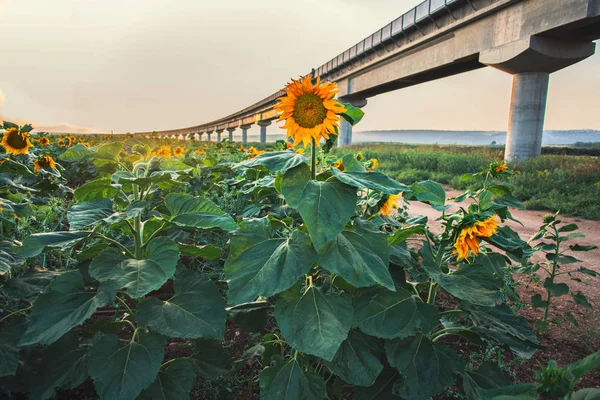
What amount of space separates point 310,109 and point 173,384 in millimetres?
1176

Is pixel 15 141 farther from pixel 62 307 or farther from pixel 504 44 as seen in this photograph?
pixel 504 44

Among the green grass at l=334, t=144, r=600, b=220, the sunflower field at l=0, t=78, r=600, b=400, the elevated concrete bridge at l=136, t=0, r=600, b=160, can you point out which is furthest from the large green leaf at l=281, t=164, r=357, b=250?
the elevated concrete bridge at l=136, t=0, r=600, b=160

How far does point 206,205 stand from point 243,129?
58332 millimetres

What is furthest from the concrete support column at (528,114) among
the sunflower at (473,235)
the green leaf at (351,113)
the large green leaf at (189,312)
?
the large green leaf at (189,312)

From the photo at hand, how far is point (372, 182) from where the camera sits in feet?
4.45

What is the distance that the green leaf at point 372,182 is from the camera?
1.29 metres

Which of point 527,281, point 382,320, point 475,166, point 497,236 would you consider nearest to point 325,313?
point 382,320

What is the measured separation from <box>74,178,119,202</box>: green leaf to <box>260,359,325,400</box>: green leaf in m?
0.96

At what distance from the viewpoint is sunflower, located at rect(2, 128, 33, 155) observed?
3.21 metres

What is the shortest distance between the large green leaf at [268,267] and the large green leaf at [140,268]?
210 mm

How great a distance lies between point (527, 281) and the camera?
4.14 m

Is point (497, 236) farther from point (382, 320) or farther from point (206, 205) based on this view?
point (206, 205)

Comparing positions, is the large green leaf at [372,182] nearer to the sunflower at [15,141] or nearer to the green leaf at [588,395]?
the green leaf at [588,395]

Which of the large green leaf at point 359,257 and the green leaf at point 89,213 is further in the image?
the green leaf at point 89,213
